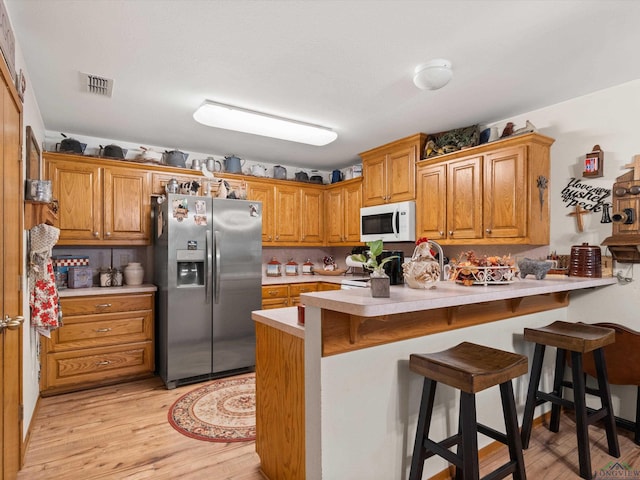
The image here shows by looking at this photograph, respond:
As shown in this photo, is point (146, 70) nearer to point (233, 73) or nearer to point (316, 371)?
point (233, 73)

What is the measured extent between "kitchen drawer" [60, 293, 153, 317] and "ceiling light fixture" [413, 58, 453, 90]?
3.07 m

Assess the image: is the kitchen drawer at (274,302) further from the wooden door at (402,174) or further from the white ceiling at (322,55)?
the white ceiling at (322,55)

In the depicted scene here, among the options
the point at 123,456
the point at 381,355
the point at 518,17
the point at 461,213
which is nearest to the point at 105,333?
the point at 123,456

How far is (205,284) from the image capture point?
3.54 m

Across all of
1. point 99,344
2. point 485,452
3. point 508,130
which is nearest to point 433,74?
point 508,130

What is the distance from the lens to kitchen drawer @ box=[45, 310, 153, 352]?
10.5ft

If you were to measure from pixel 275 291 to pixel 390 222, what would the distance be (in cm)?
153

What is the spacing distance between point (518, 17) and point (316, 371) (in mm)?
1953

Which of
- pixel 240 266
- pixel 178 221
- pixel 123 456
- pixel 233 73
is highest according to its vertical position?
pixel 233 73

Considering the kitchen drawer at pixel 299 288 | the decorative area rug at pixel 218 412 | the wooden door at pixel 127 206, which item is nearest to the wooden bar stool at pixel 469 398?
the decorative area rug at pixel 218 412

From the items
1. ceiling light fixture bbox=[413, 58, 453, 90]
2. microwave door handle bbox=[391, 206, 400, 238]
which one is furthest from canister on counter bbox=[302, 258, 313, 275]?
ceiling light fixture bbox=[413, 58, 453, 90]

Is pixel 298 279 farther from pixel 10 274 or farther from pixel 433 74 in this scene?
pixel 10 274

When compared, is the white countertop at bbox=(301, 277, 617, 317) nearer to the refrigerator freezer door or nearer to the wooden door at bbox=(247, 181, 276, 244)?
the refrigerator freezer door

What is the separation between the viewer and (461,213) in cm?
329
